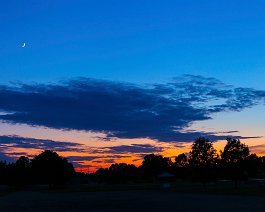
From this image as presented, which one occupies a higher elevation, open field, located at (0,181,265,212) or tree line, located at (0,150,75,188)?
tree line, located at (0,150,75,188)

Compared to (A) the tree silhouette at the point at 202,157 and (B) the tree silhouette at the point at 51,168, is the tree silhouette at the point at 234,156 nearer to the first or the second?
(A) the tree silhouette at the point at 202,157

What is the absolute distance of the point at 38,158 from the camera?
139125mm

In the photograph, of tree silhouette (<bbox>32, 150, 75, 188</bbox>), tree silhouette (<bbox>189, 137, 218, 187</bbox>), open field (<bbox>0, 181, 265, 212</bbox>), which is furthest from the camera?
tree silhouette (<bbox>32, 150, 75, 188</bbox>)

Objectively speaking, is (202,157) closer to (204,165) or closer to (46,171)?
(204,165)

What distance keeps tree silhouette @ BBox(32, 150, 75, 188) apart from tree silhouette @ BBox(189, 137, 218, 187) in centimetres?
4901

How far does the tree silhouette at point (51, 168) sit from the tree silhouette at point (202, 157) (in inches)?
1929

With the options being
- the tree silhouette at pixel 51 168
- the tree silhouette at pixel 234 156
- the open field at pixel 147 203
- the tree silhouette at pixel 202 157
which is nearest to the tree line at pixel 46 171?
the tree silhouette at pixel 51 168

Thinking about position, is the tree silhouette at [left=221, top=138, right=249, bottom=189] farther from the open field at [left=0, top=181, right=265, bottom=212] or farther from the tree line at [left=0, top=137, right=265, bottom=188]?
the open field at [left=0, top=181, right=265, bottom=212]

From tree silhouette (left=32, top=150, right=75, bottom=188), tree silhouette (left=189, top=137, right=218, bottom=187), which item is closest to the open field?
tree silhouette (left=189, top=137, right=218, bottom=187)

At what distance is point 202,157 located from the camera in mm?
101312

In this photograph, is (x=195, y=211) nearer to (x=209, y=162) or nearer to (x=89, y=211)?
(x=89, y=211)

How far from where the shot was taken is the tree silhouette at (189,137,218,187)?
328 feet

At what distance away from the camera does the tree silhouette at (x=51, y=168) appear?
441 feet

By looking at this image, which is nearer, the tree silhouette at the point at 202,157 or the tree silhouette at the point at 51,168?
the tree silhouette at the point at 202,157
